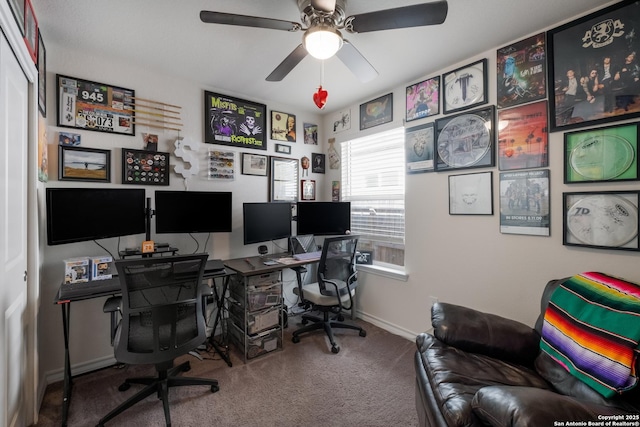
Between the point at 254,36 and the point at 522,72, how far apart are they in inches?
76.6

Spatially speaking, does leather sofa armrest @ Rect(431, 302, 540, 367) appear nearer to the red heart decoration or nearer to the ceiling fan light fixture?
the red heart decoration

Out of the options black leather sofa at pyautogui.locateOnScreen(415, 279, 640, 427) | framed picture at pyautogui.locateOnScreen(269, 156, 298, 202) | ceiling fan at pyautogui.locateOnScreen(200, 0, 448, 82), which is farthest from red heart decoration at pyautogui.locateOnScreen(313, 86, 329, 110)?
black leather sofa at pyautogui.locateOnScreen(415, 279, 640, 427)

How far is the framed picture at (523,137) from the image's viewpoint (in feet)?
6.40

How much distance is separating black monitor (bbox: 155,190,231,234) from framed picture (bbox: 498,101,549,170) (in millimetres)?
2313

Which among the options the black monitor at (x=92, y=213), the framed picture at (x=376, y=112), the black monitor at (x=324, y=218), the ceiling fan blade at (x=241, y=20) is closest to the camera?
the ceiling fan blade at (x=241, y=20)

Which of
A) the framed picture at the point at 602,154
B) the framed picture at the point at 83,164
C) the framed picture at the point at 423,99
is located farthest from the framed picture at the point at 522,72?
the framed picture at the point at 83,164

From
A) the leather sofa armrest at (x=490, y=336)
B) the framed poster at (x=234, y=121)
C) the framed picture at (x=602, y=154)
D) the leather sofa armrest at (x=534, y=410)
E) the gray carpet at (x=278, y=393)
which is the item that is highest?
the framed poster at (x=234, y=121)

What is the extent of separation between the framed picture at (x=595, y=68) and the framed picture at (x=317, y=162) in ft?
7.84

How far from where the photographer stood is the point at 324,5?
1.47m

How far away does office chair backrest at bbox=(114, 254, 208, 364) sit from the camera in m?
1.59

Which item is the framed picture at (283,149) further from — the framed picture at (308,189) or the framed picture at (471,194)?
the framed picture at (471,194)

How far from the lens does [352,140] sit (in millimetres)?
3424

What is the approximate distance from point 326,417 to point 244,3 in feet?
8.42

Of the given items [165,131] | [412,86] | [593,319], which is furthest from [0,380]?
[412,86]
